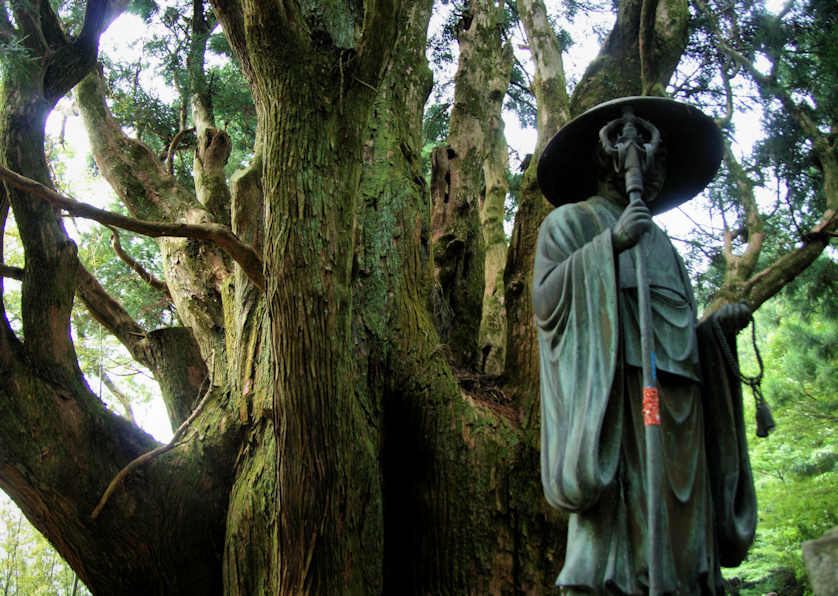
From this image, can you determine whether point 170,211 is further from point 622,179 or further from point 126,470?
point 622,179

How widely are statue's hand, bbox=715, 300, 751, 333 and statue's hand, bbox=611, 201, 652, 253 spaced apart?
0.49 m

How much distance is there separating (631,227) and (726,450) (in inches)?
37.4

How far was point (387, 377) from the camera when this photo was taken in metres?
4.10

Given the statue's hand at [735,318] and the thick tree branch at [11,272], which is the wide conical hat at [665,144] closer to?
the statue's hand at [735,318]

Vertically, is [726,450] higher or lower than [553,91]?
lower

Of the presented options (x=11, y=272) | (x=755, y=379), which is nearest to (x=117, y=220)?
(x=11, y=272)

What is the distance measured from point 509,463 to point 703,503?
151 centimetres

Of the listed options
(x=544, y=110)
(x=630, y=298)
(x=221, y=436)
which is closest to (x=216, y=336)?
(x=221, y=436)

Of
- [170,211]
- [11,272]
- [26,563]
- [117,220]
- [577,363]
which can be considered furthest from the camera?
[26,563]

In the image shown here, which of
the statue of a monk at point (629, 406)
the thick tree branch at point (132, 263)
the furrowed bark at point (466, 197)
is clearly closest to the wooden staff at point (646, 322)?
the statue of a monk at point (629, 406)

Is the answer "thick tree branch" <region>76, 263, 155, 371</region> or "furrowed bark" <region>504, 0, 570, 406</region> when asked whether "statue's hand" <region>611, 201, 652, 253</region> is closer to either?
"furrowed bark" <region>504, 0, 570, 406</region>

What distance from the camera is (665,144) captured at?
3.19m

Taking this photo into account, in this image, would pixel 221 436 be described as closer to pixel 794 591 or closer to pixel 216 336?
pixel 216 336

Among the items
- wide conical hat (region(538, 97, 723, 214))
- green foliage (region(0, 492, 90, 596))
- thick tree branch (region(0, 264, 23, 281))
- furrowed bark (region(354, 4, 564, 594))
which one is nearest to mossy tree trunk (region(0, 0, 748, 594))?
furrowed bark (region(354, 4, 564, 594))
